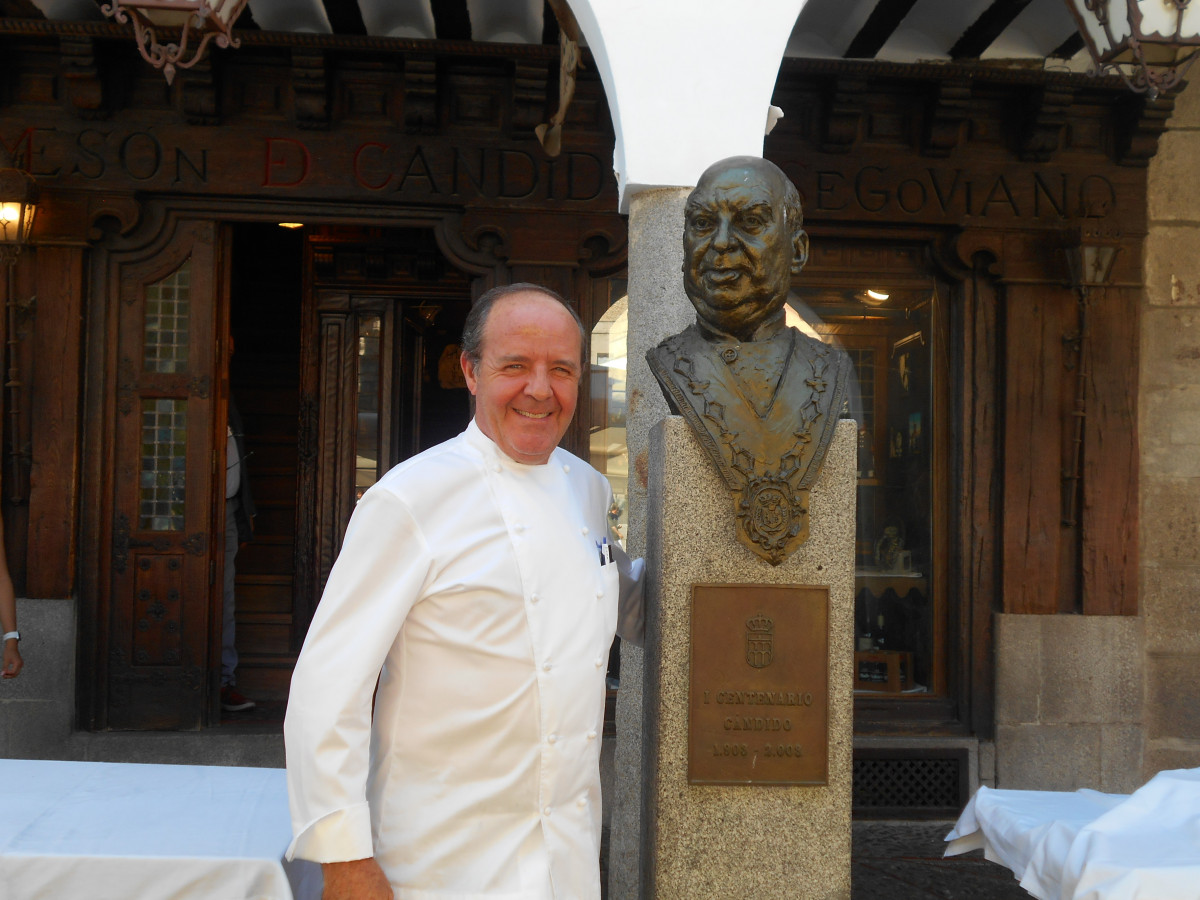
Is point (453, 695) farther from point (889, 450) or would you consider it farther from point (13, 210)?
point (889, 450)

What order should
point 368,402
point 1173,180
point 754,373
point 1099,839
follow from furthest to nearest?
point 368,402 → point 1173,180 → point 1099,839 → point 754,373

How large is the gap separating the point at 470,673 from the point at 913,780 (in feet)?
14.2

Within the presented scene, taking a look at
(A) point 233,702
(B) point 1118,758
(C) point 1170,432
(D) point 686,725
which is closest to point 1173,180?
(C) point 1170,432

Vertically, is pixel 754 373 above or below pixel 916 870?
above

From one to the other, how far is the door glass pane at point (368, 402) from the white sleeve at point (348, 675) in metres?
5.66

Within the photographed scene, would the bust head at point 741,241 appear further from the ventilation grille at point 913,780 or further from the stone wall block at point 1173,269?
the stone wall block at point 1173,269

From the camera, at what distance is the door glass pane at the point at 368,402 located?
7.46m

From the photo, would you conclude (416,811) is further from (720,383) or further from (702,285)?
(702,285)

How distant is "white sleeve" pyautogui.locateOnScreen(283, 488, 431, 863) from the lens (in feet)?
5.86

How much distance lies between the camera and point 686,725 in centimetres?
248

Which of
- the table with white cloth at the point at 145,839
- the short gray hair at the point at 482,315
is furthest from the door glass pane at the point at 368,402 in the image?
the short gray hair at the point at 482,315

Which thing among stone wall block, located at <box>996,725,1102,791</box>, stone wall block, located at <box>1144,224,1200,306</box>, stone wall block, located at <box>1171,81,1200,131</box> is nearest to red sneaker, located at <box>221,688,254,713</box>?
stone wall block, located at <box>996,725,1102,791</box>

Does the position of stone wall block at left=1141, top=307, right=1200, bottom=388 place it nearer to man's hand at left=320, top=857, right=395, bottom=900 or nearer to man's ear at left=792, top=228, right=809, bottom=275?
man's ear at left=792, top=228, right=809, bottom=275

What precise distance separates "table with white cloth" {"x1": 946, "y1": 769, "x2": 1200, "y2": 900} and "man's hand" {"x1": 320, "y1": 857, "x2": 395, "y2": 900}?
2080 millimetres
